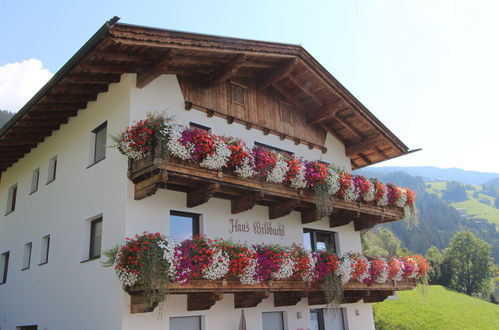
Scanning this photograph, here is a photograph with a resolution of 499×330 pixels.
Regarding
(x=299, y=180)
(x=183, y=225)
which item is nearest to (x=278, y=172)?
(x=299, y=180)

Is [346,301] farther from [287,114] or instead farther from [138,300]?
[138,300]

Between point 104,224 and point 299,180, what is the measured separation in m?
5.14

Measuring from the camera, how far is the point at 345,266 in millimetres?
13016

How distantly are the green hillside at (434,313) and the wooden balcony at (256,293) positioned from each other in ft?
60.3

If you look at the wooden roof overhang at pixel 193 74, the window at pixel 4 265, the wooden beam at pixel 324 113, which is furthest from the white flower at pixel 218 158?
the window at pixel 4 265

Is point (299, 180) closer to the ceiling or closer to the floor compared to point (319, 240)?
closer to the ceiling

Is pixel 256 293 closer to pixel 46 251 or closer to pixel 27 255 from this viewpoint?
pixel 46 251

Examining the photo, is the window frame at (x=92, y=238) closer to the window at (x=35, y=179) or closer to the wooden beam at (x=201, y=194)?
the wooden beam at (x=201, y=194)

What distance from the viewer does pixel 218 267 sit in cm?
1002

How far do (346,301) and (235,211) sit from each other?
5655mm

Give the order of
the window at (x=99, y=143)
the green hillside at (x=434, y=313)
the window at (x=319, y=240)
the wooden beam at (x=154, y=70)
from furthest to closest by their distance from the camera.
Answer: the green hillside at (x=434, y=313) → the window at (x=319, y=240) → the window at (x=99, y=143) → the wooden beam at (x=154, y=70)

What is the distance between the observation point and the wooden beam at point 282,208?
1303 cm

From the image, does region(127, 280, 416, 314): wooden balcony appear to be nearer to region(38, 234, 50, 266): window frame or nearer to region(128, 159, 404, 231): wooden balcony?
region(128, 159, 404, 231): wooden balcony

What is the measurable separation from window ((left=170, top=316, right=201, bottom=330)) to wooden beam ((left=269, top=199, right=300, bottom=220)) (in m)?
3.73
